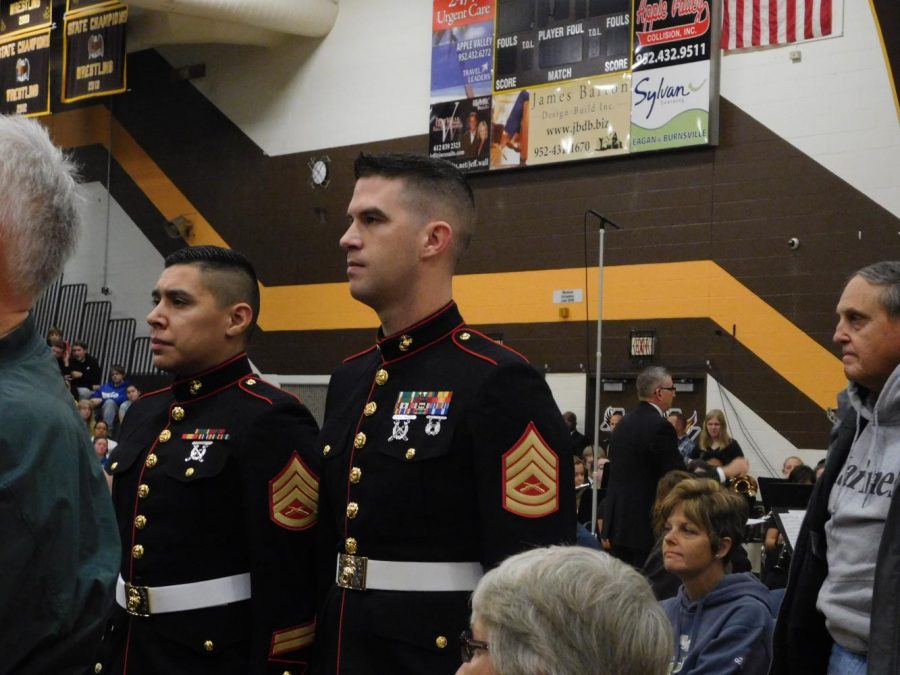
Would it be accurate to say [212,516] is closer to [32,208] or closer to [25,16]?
[32,208]

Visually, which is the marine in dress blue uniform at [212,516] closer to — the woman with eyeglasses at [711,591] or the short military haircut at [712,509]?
the woman with eyeglasses at [711,591]

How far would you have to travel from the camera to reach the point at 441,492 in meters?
2.21

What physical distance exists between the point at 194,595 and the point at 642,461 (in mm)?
4956

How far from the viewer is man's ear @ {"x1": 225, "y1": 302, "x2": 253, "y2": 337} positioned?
279 centimetres

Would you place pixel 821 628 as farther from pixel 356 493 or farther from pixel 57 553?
pixel 57 553

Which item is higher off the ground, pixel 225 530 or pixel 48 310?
pixel 48 310

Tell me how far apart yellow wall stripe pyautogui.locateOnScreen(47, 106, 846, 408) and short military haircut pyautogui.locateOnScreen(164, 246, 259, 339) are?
8.14m

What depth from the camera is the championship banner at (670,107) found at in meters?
10.7

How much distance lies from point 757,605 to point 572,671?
1847 mm

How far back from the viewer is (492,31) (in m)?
12.2

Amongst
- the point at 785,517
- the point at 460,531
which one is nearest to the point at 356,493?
the point at 460,531

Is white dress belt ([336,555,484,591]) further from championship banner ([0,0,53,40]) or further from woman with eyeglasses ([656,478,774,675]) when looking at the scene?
championship banner ([0,0,53,40])

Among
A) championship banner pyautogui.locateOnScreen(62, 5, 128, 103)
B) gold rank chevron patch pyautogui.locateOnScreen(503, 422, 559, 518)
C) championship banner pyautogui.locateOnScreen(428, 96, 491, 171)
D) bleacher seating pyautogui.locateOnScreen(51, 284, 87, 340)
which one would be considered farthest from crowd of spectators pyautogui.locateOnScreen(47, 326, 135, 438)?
gold rank chevron patch pyautogui.locateOnScreen(503, 422, 559, 518)

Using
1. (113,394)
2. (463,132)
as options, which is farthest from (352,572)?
(113,394)
